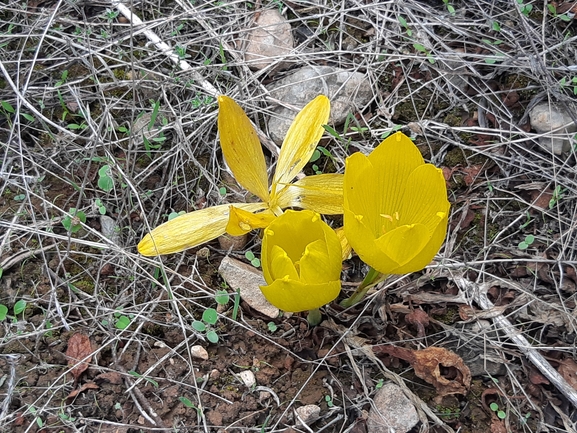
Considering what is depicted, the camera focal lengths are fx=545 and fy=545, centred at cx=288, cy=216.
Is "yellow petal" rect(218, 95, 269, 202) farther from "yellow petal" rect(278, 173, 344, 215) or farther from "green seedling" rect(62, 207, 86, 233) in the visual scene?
"green seedling" rect(62, 207, 86, 233)

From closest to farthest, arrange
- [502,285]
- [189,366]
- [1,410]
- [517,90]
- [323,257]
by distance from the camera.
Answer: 1. [323,257]
2. [1,410]
3. [189,366]
4. [502,285]
5. [517,90]

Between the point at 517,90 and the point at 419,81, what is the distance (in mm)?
369

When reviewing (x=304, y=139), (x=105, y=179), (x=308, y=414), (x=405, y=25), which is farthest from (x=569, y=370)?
(x=105, y=179)

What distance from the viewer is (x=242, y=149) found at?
1703mm

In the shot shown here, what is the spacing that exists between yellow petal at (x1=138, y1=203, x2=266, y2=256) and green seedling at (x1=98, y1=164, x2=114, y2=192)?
28 centimetres

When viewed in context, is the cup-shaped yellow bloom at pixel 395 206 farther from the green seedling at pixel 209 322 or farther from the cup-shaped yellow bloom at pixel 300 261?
the green seedling at pixel 209 322

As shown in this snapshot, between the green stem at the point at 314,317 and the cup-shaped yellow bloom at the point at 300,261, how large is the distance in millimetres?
230

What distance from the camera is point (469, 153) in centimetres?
202

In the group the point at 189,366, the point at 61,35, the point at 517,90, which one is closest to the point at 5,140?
the point at 61,35

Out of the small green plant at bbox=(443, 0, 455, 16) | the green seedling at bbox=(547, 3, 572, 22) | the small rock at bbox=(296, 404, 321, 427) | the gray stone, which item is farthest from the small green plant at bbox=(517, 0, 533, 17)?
the small rock at bbox=(296, 404, 321, 427)

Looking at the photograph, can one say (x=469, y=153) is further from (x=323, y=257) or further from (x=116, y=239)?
(x=116, y=239)

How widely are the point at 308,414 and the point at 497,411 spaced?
0.57 metres

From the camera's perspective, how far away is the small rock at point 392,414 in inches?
60.9

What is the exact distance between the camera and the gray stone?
207cm
